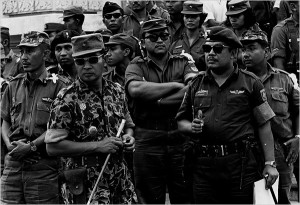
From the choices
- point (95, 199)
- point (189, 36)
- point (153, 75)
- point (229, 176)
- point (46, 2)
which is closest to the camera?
point (95, 199)

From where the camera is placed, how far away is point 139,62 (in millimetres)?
9633

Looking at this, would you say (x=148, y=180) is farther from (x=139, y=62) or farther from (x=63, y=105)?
(x=63, y=105)

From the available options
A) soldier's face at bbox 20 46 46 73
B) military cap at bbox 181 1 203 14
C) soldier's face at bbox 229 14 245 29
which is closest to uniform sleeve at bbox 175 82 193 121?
soldier's face at bbox 20 46 46 73

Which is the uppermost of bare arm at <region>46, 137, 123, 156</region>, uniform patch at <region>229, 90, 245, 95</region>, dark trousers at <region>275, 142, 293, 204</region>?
uniform patch at <region>229, 90, 245, 95</region>

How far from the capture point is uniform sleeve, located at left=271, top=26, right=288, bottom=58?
37.6ft

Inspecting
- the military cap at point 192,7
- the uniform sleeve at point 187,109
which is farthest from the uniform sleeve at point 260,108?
the military cap at point 192,7

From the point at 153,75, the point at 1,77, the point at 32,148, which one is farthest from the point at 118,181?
the point at 1,77

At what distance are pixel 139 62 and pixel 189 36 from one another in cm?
143

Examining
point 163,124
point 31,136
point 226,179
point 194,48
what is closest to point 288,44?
point 194,48

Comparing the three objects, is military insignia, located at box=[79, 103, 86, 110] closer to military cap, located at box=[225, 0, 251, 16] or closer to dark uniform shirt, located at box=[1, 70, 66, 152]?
dark uniform shirt, located at box=[1, 70, 66, 152]

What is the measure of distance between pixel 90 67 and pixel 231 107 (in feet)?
4.71

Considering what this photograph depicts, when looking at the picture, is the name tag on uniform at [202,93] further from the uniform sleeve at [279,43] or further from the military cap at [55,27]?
the military cap at [55,27]

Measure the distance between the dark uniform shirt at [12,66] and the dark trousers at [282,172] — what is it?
4.69 metres

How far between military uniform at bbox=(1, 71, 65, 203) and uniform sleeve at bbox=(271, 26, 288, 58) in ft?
11.5
